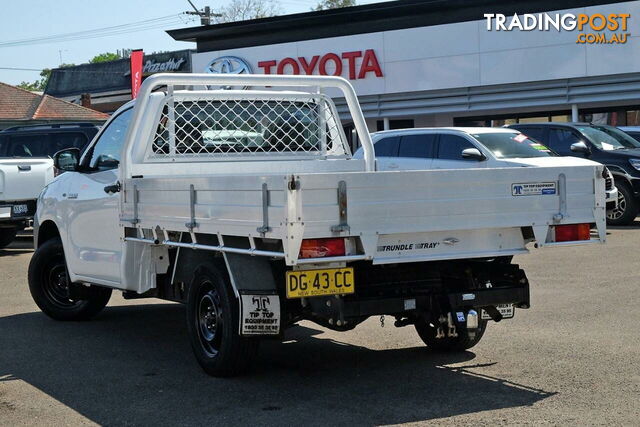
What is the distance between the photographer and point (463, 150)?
15828mm

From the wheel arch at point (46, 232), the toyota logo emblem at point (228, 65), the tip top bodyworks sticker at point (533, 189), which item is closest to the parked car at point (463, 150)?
the wheel arch at point (46, 232)

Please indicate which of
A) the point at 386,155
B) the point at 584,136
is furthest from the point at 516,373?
the point at 584,136

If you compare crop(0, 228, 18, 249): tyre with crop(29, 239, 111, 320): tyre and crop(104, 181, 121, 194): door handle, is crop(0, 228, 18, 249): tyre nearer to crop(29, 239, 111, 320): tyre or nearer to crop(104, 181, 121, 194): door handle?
crop(29, 239, 111, 320): tyre

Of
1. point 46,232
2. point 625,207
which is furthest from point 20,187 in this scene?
point 625,207

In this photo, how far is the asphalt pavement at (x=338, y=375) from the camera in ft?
20.4

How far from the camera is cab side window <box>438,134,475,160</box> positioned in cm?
1636

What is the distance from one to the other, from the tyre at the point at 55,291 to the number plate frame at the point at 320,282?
4189 mm

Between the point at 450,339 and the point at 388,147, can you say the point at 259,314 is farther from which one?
the point at 388,147

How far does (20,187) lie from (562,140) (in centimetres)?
989

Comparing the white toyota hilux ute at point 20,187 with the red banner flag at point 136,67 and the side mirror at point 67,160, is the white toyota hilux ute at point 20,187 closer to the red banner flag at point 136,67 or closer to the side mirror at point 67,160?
the side mirror at point 67,160

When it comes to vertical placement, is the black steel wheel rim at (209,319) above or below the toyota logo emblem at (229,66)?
below

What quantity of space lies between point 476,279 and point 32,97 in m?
44.0

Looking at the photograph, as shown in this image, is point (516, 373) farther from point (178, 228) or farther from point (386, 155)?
point (386, 155)

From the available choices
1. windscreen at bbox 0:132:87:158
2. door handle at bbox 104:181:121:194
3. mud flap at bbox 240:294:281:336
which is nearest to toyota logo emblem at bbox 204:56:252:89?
windscreen at bbox 0:132:87:158
